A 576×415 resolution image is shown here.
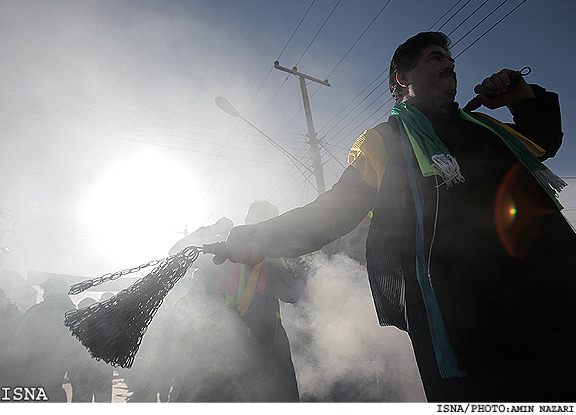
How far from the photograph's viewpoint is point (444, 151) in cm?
106

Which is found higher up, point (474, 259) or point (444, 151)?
point (444, 151)

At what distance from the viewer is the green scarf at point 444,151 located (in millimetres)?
1003

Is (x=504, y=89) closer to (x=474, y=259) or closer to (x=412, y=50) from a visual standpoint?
(x=412, y=50)

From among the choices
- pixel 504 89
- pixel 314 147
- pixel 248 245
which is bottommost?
pixel 248 245

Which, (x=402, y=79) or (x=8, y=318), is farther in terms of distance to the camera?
(x=8, y=318)

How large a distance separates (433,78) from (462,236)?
867 millimetres

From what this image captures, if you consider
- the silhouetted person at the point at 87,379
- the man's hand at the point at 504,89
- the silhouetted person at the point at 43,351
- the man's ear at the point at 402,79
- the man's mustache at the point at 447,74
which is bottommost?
the silhouetted person at the point at 87,379

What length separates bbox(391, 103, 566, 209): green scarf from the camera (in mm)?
1003

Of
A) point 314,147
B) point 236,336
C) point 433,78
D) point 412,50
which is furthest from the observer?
point 314,147

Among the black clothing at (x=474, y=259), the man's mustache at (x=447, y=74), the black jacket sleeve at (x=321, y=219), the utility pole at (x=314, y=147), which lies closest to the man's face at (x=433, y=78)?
the man's mustache at (x=447, y=74)

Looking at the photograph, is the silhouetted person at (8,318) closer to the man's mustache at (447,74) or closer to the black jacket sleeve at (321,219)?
the black jacket sleeve at (321,219)

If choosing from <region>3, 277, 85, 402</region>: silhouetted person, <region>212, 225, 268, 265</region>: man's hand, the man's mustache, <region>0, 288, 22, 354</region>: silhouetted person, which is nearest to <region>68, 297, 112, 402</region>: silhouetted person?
<region>3, 277, 85, 402</region>: silhouetted person

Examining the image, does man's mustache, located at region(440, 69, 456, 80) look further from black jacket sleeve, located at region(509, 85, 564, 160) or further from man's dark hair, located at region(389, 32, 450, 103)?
black jacket sleeve, located at region(509, 85, 564, 160)

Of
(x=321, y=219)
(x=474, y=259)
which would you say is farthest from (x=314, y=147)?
(x=474, y=259)
